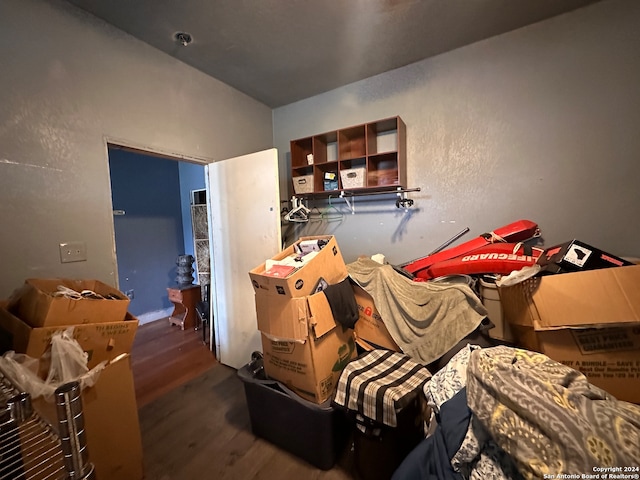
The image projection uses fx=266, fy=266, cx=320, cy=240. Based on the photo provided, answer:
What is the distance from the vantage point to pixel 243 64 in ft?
7.27

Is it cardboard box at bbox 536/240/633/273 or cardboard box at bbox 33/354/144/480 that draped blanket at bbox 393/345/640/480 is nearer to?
cardboard box at bbox 536/240/633/273

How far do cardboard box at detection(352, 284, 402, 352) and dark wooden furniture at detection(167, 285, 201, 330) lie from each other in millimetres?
2594

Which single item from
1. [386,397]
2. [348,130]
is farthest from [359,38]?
[386,397]

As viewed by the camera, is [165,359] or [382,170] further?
[165,359]

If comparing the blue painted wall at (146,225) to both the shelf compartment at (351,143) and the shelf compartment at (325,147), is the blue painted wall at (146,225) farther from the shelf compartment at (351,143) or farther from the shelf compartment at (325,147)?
the shelf compartment at (351,143)

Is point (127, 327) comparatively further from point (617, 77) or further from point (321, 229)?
point (617, 77)

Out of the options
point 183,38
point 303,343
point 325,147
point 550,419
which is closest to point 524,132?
point 325,147

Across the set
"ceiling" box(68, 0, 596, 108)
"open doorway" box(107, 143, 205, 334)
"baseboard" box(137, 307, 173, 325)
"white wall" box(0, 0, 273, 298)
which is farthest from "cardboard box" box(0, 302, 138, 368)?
"baseboard" box(137, 307, 173, 325)

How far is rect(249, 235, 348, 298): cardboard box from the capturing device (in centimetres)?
136

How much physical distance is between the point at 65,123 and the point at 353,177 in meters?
1.95

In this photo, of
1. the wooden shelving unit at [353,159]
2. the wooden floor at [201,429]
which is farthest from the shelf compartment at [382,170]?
the wooden floor at [201,429]

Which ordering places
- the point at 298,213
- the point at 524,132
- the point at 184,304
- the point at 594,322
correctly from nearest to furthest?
the point at 594,322, the point at 524,132, the point at 298,213, the point at 184,304

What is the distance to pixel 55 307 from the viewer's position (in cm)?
112

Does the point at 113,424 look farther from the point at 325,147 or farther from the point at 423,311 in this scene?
the point at 325,147
